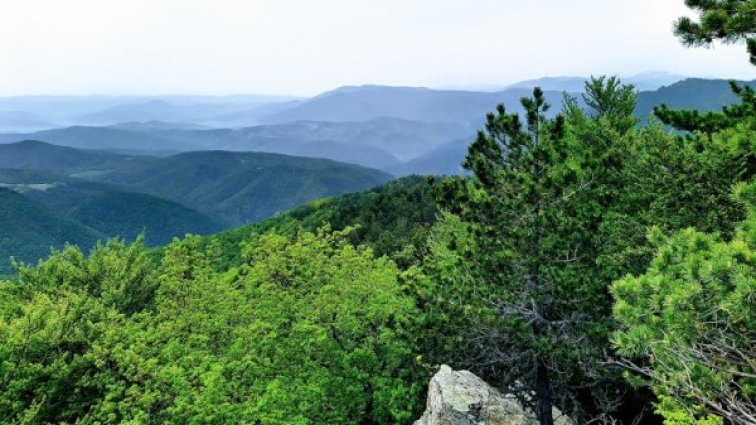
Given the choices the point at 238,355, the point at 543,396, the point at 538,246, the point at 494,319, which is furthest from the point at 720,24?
the point at 238,355

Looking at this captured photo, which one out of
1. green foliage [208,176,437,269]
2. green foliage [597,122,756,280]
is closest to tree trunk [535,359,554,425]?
green foliage [597,122,756,280]

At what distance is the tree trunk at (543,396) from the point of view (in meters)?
15.3

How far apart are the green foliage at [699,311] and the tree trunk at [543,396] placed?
5966mm

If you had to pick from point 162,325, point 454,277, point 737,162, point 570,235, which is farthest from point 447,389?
point 162,325

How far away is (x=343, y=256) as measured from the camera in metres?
25.1

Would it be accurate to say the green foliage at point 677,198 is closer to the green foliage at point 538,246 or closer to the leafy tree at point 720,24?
the green foliage at point 538,246

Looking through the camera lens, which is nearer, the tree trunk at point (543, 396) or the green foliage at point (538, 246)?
the green foliage at point (538, 246)

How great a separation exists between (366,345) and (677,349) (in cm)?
1252

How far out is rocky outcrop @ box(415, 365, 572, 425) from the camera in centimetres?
1427

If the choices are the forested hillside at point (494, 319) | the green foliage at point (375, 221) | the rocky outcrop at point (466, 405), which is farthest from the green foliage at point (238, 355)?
the green foliage at point (375, 221)

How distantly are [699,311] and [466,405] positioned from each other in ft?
24.9

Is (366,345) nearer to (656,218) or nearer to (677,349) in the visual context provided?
(656,218)

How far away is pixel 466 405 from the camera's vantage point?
14445 millimetres

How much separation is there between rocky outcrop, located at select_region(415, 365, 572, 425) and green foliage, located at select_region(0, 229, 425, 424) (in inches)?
109
